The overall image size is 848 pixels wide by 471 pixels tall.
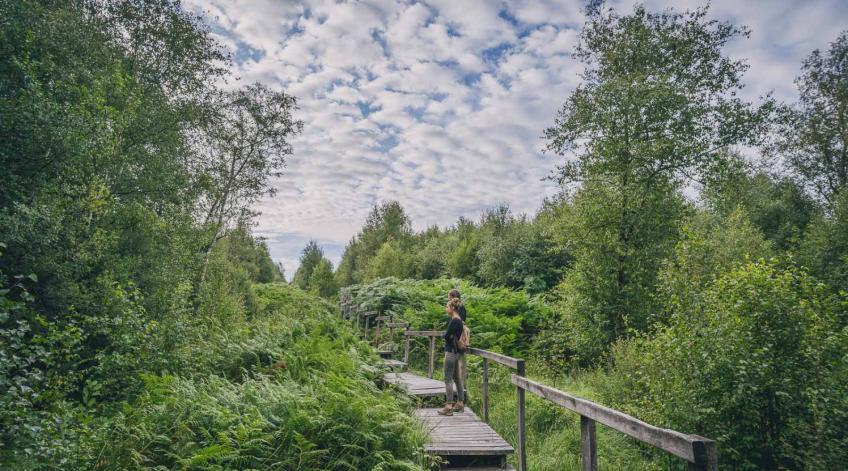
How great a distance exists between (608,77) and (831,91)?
58.8 ft

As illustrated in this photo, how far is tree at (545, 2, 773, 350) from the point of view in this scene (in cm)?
1366

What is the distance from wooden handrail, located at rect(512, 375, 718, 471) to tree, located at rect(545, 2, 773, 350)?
10300 mm

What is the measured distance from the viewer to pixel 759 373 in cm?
584

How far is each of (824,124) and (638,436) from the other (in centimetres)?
3012

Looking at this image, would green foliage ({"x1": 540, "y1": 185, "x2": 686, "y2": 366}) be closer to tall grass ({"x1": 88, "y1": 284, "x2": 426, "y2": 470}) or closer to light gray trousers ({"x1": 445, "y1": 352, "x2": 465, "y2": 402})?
light gray trousers ({"x1": 445, "y1": 352, "x2": 465, "y2": 402})

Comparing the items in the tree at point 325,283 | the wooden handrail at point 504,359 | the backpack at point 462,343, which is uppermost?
the tree at point 325,283

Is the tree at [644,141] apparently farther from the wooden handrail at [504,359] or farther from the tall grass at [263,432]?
the tall grass at [263,432]

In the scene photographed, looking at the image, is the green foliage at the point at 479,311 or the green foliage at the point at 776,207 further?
the green foliage at the point at 776,207

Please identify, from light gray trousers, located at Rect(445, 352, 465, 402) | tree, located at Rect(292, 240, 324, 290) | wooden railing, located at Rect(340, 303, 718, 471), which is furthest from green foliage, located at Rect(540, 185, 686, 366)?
tree, located at Rect(292, 240, 324, 290)

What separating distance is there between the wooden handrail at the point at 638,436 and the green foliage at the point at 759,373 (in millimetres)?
3127

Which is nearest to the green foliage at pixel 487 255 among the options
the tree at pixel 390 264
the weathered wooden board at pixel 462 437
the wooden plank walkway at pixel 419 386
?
the tree at pixel 390 264

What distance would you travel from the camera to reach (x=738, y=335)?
245 inches

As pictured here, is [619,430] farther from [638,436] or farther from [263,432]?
[263,432]

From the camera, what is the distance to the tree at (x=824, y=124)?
23.3 metres
